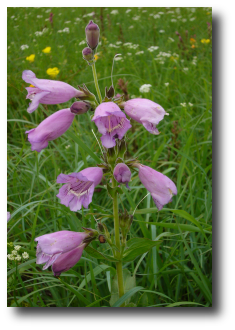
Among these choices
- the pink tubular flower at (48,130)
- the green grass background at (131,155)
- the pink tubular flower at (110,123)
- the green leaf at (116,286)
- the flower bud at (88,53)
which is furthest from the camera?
the green grass background at (131,155)

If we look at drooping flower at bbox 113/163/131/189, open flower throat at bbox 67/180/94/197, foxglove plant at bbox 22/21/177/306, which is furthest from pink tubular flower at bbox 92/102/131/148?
open flower throat at bbox 67/180/94/197

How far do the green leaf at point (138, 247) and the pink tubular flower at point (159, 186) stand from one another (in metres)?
0.21

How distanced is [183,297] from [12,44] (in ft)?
15.1

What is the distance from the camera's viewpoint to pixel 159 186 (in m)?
1.41

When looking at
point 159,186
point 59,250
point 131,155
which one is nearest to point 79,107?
point 159,186

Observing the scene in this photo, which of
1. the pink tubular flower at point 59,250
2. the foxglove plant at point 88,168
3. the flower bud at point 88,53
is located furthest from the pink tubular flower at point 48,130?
the pink tubular flower at point 59,250

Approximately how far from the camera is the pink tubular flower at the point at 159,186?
1.39 m

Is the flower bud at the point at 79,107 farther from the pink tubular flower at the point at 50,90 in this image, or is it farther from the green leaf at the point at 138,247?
the green leaf at the point at 138,247

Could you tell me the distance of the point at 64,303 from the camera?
179cm

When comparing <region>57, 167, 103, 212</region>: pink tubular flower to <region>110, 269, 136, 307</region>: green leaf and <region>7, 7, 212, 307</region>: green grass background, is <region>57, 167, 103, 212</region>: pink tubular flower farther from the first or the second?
<region>110, 269, 136, 307</region>: green leaf

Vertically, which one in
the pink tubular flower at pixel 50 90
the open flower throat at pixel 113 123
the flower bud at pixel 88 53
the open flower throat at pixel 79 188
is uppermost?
the flower bud at pixel 88 53

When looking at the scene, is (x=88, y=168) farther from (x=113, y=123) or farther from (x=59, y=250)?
(x=59, y=250)

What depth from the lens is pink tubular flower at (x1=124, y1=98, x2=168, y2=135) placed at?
1272mm
